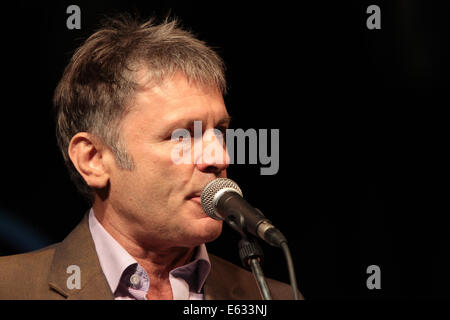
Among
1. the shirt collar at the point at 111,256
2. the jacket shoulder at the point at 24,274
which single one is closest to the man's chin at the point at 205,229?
the shirt collar at the point at 111,256

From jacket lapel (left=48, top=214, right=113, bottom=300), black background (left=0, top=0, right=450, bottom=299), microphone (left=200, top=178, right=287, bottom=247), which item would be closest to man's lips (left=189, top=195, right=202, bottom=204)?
microphone (left=200, top=178, right=287, bottom=247)

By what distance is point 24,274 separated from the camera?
2.16 m

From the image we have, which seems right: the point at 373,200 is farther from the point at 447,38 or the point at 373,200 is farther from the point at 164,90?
the point at 164,90

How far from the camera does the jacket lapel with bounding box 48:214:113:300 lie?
2074 millimetres

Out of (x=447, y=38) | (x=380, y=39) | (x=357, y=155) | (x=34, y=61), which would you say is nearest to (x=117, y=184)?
(x=34, y=61)

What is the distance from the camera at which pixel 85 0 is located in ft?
8.58

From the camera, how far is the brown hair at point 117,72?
218 centimetres

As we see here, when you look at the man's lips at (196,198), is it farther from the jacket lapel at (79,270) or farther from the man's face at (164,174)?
A: the jacket lapel at (79,270)

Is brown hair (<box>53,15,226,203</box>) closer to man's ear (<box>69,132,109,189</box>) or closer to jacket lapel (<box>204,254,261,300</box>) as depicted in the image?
man's ear (<box>69,132,109,189</box>)

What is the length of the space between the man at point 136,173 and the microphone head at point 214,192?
0.18 metres

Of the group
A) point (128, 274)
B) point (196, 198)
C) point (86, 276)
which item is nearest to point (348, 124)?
point (196, 198)

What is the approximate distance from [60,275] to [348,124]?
4.89 ft

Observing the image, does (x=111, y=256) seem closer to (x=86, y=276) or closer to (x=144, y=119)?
(x=86, y=276)

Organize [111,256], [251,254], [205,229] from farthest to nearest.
→ [111,256]
[205,229]
[251,254]
